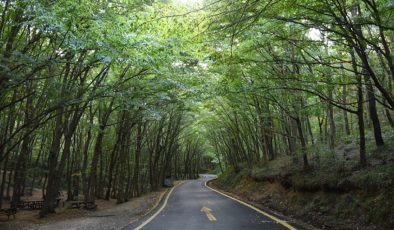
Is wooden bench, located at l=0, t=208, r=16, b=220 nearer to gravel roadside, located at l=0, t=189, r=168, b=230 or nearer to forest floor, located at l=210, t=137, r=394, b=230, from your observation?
gravel roadside, located at l=0, t=189, r=168, b=230

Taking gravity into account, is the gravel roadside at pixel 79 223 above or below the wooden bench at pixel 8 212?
below

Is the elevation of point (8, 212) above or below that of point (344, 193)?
below

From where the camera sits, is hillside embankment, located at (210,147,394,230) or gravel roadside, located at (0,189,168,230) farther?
gravel roadside, located at (0,189,168,230)

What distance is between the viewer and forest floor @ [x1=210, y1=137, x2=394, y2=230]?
7234mm

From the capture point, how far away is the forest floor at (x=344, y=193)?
723 centimetres

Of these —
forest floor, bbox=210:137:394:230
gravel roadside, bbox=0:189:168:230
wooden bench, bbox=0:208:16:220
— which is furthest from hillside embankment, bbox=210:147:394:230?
wooden bench, bbox=0:208:16:220

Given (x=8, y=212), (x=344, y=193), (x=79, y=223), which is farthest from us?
(x=8, y=212)

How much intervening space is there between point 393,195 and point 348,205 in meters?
1.45

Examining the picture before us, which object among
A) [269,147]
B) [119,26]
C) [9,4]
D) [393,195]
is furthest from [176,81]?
[269,147]

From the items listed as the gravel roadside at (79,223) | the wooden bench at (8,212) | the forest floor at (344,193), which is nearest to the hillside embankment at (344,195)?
the forest floor at (344,193)

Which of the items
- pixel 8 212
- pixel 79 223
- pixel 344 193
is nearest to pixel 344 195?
pixel 344 193

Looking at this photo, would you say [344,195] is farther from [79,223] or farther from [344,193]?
[79,223]

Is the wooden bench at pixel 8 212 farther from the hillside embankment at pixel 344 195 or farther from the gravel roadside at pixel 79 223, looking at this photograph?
the hillside embankment at pixel 344 195

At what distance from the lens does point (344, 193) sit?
29.4ft
